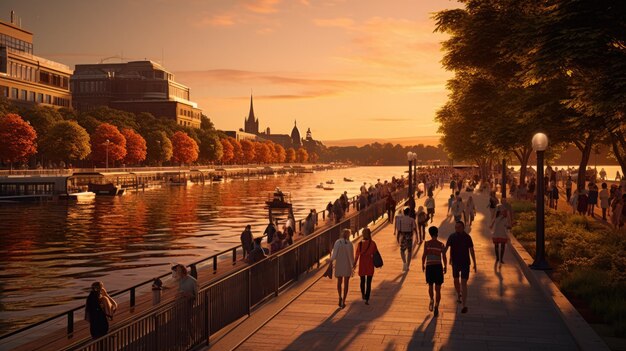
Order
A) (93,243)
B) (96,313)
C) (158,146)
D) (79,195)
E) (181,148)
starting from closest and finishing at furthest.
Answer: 1. (96,313)
2. (93,243)
3. (79,195)
4. (158,146)
5. (181,148)

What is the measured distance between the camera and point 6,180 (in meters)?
83.6

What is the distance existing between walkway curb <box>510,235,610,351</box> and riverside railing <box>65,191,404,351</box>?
6498mm

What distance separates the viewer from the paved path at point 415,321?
11.4 m

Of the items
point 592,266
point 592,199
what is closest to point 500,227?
point 592,266

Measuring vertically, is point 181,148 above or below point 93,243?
above

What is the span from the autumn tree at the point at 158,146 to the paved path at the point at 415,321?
131m

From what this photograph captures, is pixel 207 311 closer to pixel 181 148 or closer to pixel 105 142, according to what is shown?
pixel 105 142

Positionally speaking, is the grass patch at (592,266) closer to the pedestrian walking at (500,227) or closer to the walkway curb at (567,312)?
the walkway curb at (567,312)

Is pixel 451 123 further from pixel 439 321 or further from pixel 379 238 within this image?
pixel 439 321

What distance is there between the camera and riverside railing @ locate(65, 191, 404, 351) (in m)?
9.26

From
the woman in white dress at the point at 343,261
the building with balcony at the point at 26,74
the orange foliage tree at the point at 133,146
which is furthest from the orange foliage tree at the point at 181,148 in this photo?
the woman in white dress at the point at 343,261

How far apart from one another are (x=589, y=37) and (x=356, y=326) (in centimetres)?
1021

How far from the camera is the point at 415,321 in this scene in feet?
43.3

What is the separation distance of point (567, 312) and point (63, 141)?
327 ft
